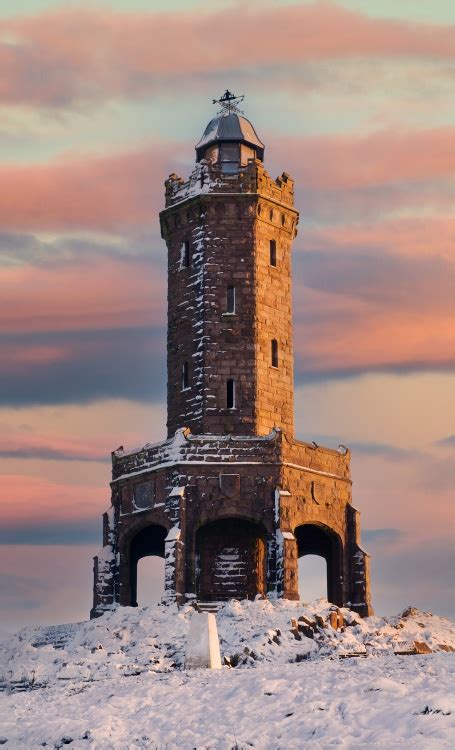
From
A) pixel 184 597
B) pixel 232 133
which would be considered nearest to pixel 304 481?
pixel 184 597

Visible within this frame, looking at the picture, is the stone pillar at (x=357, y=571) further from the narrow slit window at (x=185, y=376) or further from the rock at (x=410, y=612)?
the narrow slit window at (x=185, y=376)

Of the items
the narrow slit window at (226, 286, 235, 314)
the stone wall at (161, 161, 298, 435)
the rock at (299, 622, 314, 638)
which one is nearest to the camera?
the rock at (299, 622, 314, 638)

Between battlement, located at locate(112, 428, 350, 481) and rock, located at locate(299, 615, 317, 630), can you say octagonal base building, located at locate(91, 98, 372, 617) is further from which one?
rock, located at locate(299, 615, 317, 630)

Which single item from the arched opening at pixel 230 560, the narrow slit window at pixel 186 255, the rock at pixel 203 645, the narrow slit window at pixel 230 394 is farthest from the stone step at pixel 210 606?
the narrow slit window at pixel 186 255

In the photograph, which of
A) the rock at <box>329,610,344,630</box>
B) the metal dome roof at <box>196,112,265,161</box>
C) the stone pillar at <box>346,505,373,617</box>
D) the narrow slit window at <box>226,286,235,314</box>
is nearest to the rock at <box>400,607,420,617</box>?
the stone pillar at <box>346,505,373,617</box>

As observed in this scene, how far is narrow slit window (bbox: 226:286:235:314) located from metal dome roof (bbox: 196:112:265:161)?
6762 millimetres

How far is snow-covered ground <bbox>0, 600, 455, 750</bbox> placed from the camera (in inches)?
838

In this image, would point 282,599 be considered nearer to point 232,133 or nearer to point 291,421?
point 291,421

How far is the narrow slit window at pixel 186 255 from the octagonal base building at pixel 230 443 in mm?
41

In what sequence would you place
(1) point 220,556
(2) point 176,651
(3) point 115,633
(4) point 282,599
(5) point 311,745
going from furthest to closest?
1. (1) point 220,556
2. (4) point 282,599
3. (3) point 115,633
4. (2) point 176,651
5. (5) point 311,745

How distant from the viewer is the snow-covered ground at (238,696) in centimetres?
2128

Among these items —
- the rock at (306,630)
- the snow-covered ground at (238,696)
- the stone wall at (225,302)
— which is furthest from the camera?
the stone wall at (225,302)

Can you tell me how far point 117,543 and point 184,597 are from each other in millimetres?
4819

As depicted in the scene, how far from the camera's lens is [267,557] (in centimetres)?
4494
